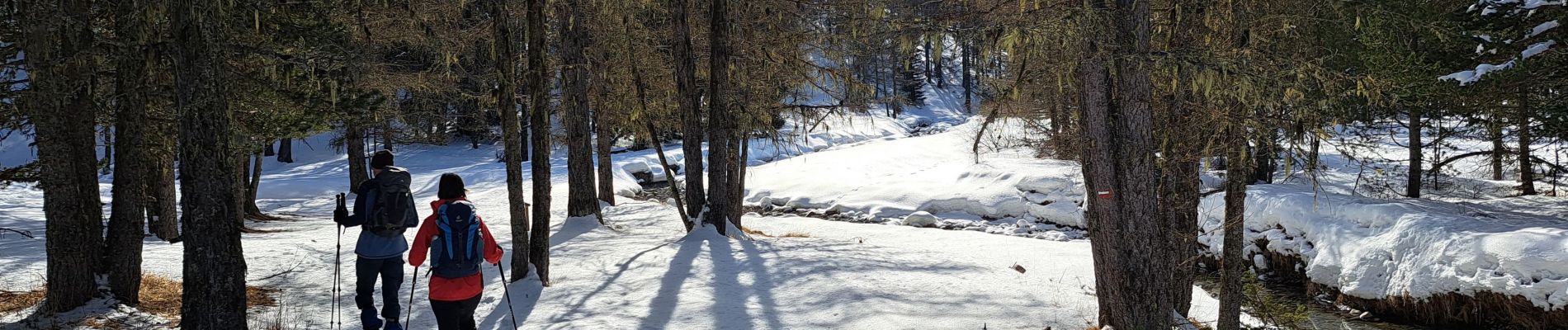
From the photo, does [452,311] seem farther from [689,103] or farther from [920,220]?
[920,220]

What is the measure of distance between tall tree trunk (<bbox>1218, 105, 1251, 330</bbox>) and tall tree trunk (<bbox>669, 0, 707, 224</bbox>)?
7171 millimetres

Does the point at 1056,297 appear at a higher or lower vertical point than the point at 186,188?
lower

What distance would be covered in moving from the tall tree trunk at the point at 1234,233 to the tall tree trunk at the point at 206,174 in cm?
760

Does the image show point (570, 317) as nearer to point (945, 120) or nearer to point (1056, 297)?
point (1056, 297)

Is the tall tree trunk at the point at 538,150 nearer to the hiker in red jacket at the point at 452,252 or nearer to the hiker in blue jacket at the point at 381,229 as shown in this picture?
the hiker in blue jacket at the point at 381,229

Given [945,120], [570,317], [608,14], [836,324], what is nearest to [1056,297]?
[836,324]

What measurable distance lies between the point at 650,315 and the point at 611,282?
5.80ft

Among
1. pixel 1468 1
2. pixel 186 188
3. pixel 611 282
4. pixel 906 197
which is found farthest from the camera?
pixel 906 197

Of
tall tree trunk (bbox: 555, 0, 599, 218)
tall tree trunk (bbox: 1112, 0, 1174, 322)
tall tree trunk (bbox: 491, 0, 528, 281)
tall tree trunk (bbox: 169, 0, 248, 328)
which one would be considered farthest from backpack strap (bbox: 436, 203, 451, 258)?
tall tree trunk (bbox: 555, 0, 599, 218)

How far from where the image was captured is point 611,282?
9.12 m

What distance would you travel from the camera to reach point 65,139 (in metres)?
6.51

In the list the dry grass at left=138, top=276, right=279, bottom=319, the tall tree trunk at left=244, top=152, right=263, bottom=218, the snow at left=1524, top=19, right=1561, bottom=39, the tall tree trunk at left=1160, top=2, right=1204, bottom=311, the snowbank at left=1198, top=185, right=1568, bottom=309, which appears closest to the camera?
the dry grass at left=138, top=276, right=279, bottom=319

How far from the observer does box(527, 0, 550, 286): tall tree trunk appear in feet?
27.8

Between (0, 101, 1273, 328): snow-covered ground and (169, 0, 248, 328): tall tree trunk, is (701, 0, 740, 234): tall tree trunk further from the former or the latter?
(169, 0, 248, 328): tall tree trunk
